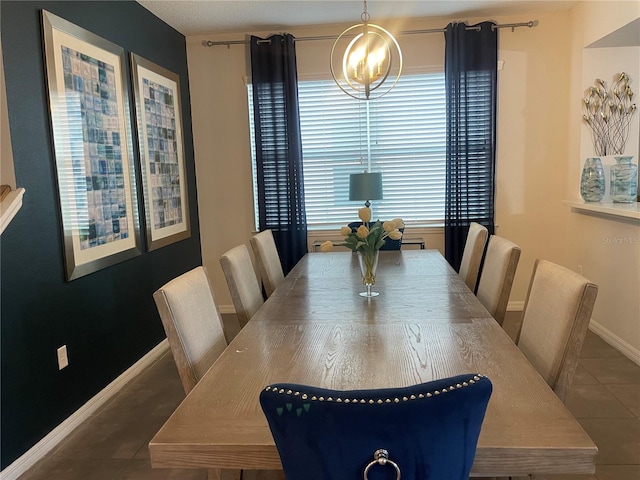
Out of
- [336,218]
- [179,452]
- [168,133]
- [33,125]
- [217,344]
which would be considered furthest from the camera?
[336,218]

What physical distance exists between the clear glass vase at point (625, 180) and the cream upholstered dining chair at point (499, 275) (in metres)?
1.46

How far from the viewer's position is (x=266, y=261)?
2.95m

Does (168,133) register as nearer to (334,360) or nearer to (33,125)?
(33,125)

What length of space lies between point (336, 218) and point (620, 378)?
103 inches

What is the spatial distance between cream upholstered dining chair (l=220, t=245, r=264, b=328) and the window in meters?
2.10

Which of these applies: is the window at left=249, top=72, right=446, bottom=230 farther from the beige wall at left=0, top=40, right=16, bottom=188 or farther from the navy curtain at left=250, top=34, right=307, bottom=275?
the beige wall at left=0, top=40, right=16, bottom=188

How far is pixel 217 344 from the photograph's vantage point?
1840 mm

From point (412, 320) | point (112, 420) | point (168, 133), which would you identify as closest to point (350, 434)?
point (412, 320)

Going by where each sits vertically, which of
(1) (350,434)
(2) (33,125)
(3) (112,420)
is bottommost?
(3) (112,420)

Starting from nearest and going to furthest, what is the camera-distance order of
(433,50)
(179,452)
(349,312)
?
1. (179,452)
2. (349,312)
3. (433,50)

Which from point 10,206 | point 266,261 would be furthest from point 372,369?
point 10,206

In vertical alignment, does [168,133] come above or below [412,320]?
above

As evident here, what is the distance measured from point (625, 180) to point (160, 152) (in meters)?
3.44

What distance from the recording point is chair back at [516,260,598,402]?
142 centimetres
